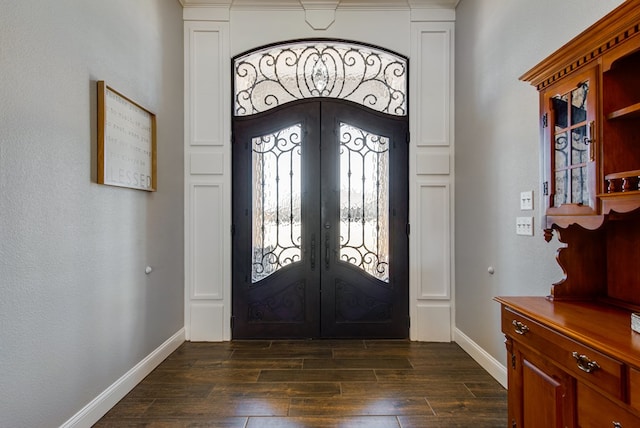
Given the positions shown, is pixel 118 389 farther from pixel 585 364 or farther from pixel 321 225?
pixel 585 364

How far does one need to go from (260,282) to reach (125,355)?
136cm

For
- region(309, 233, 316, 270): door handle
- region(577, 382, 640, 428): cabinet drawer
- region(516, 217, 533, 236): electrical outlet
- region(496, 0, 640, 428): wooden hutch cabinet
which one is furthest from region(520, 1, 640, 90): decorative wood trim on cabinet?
region(309, 233, 316, 270): door handle

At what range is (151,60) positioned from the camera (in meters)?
2.98

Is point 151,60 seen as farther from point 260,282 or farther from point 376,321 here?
point 376,321

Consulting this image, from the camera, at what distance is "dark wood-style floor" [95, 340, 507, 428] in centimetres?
223

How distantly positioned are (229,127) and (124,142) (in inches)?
49.1

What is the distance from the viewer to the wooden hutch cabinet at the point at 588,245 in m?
1.21

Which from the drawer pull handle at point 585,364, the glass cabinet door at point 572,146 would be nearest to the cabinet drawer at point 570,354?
the drawer pull handle at point 585,364

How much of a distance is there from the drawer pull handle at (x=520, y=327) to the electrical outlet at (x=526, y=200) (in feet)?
3.16

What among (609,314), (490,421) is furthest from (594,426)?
(490,421)

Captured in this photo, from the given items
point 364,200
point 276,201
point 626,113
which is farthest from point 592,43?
point 276,201

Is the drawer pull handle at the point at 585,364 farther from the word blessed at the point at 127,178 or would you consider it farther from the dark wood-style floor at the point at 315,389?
the word blessed at the point at 127,178

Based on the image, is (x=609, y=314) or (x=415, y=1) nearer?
(x=609, y=314)

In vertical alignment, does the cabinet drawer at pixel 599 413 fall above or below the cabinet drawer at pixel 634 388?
below
